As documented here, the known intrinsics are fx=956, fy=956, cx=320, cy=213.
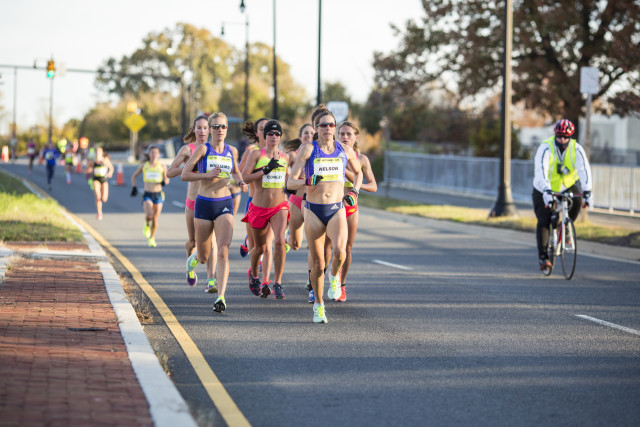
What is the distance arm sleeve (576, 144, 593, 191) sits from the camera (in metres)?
13.0

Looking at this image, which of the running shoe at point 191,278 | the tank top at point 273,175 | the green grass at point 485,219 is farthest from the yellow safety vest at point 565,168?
the running shoe at point 191,278

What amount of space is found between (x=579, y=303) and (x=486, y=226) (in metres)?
10.9

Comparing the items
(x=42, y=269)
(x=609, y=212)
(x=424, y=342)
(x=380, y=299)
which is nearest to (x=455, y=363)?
(x=424, y=342)

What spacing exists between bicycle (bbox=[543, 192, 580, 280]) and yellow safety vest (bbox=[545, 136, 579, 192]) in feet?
0.55

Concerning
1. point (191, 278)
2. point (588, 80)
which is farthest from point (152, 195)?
point (588, 80)

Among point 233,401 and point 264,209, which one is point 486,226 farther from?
point 233,401

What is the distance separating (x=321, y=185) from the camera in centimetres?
938

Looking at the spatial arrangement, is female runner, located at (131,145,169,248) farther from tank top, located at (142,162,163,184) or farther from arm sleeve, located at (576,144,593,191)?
arm sleeve, located at (576,144,593,191)

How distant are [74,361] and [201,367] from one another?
3.18 feet

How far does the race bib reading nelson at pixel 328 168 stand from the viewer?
9.35 metres

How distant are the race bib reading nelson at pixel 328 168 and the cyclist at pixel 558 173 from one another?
14.7 feet

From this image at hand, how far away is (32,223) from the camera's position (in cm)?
1873

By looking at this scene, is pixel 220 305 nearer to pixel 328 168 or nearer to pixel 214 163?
pixel 214 163

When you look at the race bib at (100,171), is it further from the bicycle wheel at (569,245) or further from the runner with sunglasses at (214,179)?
the runner with sunglasses at (214,179)
